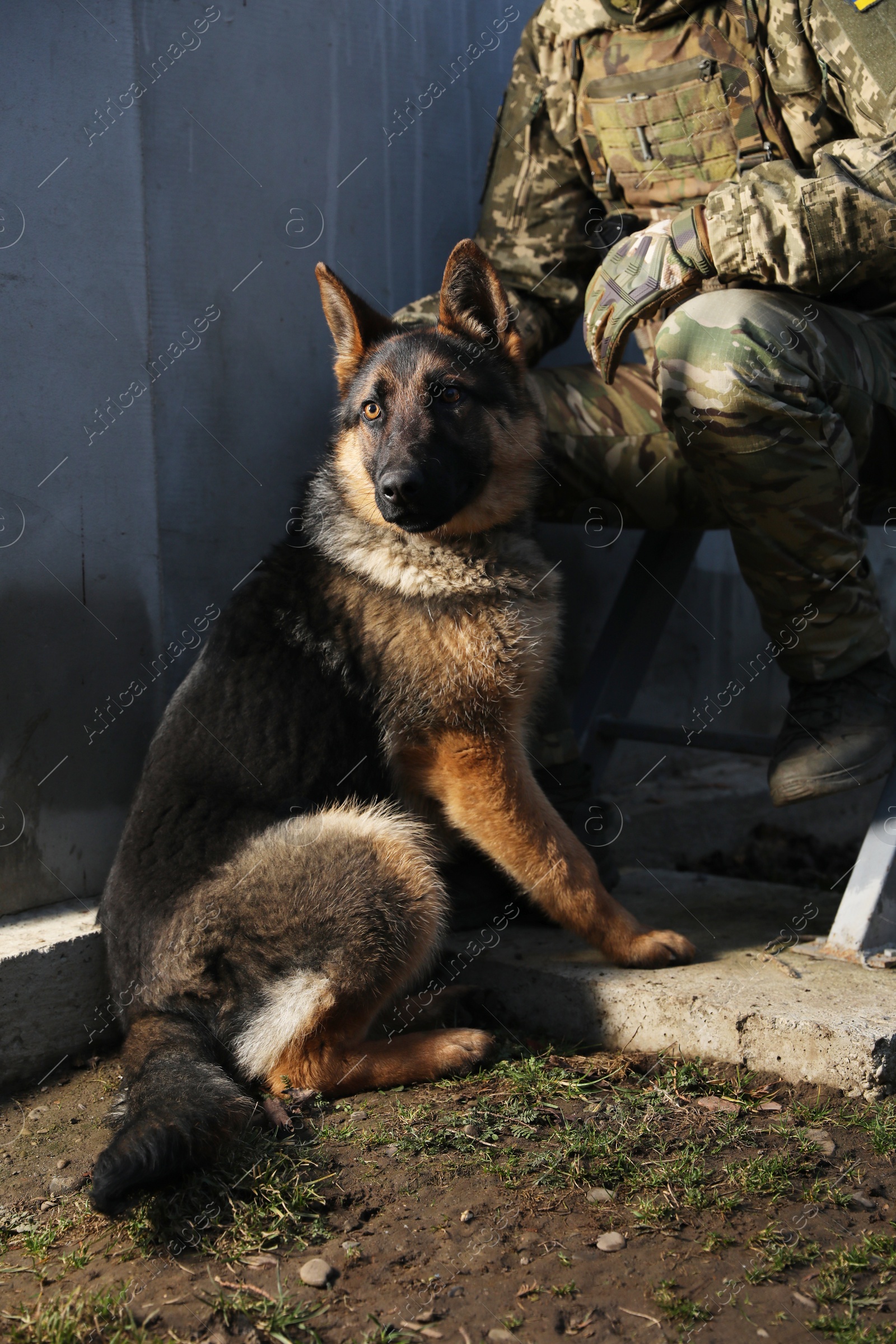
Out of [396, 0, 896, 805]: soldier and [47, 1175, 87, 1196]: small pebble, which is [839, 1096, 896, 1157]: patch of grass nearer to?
[396, 0, 896, 805]: soldier

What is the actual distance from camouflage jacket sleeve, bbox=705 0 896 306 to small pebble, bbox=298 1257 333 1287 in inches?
115

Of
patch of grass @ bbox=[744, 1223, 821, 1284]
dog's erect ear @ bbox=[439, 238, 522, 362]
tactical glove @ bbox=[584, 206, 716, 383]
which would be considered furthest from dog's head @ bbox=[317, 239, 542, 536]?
patch of grass @ bbox=[744, 1223, 821, 1284]

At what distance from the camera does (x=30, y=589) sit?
3.06 meters

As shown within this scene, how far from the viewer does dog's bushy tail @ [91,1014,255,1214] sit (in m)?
1.89

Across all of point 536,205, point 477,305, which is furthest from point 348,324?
point 536,205

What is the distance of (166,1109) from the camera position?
2062mm

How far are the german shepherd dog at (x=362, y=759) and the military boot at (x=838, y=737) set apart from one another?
68 centimetres

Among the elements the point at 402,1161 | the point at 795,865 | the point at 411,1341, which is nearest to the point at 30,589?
the point at 402,1161

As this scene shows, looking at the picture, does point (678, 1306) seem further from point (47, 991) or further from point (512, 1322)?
point (47, 991)

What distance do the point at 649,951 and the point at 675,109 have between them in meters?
3.04

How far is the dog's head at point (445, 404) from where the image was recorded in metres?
2.98

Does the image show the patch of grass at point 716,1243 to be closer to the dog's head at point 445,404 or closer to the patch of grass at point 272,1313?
the patch of grass at point 272,1313

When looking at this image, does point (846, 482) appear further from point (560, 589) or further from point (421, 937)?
point (421, 937)

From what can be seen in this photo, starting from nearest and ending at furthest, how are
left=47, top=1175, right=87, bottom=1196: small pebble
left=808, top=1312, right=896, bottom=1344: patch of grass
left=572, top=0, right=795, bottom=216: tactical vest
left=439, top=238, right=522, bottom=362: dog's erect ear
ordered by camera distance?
left=808, top=1312, right=896, bottom=1344: patch of grass < left=47, top=1175, right=87, bottom=1196: small pebble < left=439, top=238, right=522, bottom=362: dog's erect ear < left=572, top=0, right=795, bottom=216: tactical vest
